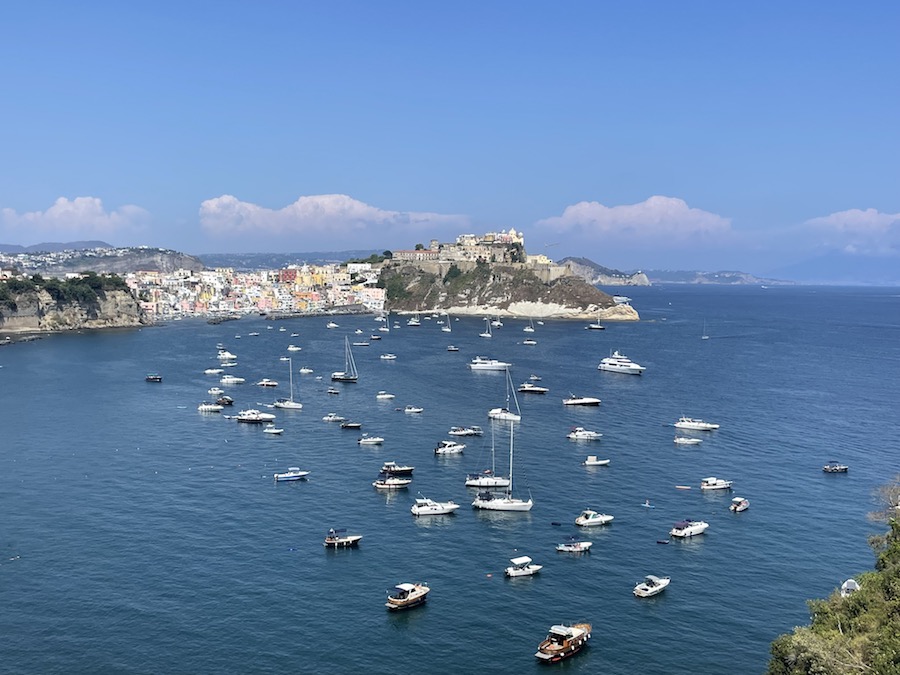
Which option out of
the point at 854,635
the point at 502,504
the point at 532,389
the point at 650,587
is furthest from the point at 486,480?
the point at 532,389

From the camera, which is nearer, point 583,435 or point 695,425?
point 583,435

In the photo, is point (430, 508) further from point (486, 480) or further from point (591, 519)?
point (591, 519)

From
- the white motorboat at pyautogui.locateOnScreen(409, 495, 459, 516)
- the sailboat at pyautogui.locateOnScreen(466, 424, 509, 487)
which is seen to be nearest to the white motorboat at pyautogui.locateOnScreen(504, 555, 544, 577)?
the white motorboat at pyautogui.locateOnScreen(409, 495, 459, 516)

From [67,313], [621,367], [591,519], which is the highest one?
[67,313]

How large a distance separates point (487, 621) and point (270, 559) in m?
12.4

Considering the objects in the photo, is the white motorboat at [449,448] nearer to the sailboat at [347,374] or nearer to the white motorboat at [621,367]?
the sailboat at [347,374]

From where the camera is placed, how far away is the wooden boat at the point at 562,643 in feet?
99.1

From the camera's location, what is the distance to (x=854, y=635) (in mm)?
22594

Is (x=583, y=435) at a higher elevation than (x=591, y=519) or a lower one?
higher

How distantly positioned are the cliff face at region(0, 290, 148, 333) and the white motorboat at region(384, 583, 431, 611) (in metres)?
136

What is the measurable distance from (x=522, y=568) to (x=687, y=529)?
35.5ft

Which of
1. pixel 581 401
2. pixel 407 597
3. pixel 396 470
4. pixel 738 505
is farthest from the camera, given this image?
pixel 581 401

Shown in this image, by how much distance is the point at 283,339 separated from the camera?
145 m

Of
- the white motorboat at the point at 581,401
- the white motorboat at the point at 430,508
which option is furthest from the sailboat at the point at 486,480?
the white motorboat at the point at 581,401
